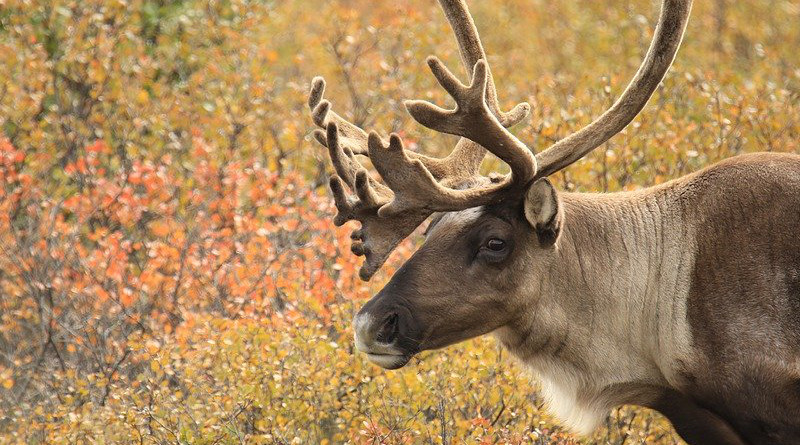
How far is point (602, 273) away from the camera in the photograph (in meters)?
5.50

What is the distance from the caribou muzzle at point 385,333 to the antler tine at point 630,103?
921mm

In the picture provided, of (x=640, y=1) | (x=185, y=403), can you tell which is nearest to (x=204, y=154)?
(x=185, y=403)

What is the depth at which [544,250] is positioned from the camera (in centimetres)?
544

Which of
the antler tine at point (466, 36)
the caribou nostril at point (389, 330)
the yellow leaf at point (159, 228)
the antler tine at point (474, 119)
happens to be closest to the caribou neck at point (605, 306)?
the antler tine at point (474, 119)

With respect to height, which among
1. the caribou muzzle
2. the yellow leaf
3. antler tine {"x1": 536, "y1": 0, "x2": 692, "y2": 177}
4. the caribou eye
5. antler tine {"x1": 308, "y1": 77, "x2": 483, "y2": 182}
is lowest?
the yellow leaf

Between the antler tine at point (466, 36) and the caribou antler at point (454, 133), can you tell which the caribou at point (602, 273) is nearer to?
the caribou antler at point (454, 133)

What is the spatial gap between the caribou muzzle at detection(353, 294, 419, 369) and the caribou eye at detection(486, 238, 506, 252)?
0.47 m

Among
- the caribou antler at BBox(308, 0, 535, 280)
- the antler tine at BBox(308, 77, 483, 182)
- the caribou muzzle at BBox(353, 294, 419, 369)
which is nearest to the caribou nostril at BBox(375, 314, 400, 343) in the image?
the caribou muzzle at BBox(353, 294, 419, 369)

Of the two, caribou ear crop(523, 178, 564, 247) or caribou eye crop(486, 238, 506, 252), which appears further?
caribou eye crop(486, 238, 506, 252)

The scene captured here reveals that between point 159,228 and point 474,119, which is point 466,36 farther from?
point 159,228

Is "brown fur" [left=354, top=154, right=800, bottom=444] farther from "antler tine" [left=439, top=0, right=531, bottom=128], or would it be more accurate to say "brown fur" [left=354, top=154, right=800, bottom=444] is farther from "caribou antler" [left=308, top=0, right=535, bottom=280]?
"antler tine" [left=439, top=0, right=531, bottom=128]

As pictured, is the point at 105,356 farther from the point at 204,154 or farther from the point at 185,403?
the point at 204,154

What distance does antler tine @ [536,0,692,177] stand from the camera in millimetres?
5406

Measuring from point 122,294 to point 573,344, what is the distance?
11.9 ft
